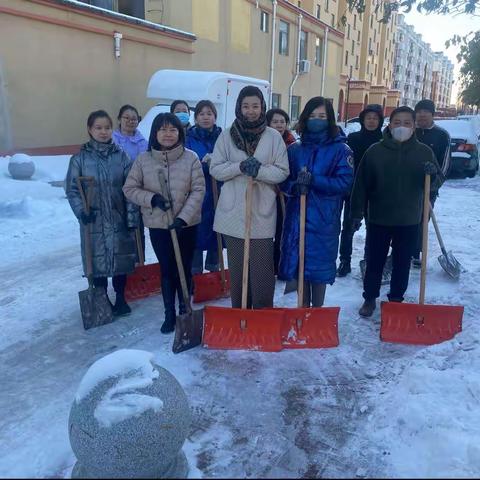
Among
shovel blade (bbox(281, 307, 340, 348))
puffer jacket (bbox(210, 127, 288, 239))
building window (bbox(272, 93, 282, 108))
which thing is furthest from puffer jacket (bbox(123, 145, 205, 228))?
building window (bbox(272, 93, 282, 108))

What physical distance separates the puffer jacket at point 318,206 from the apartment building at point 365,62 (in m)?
31.0

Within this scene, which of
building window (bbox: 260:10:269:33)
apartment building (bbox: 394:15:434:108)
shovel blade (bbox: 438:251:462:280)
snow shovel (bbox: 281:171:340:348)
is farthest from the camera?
apartment building (bbox: 394:15:434:108)

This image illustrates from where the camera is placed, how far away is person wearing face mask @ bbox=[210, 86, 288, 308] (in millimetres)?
3438

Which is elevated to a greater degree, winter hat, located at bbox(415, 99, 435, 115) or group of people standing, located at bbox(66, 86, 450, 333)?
winter hat, located at bbox(415, 99, 435, 115)

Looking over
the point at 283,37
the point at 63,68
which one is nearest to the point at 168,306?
the point at 63,68

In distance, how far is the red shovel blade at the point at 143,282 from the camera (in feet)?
15.2

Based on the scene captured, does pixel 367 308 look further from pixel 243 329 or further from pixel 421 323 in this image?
pixel 243 329

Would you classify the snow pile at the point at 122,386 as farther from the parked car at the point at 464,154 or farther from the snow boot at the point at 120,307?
the parked car at the point at 464,154

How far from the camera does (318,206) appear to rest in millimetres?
3641

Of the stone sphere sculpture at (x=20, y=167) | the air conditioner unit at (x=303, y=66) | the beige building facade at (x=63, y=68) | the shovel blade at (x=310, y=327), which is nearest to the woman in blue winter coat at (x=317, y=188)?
the shovel blade at (x=310, y=327)

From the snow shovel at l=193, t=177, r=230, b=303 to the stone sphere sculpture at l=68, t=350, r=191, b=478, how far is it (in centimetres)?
220

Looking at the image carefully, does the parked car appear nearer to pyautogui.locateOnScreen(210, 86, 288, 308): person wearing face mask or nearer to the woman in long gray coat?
pyautogui.locateOnScreen(210, 86, 288, 308): person wearing face mask

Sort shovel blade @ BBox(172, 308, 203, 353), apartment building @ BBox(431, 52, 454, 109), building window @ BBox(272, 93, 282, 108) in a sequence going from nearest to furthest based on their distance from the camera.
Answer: shovel blade @ BBox(172, 308, 203, 353)
building window @ BBox(272, 93, 282, 108)
apartment building @ BBox(431, 52, 454, 109)

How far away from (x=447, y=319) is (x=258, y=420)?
1.83m
